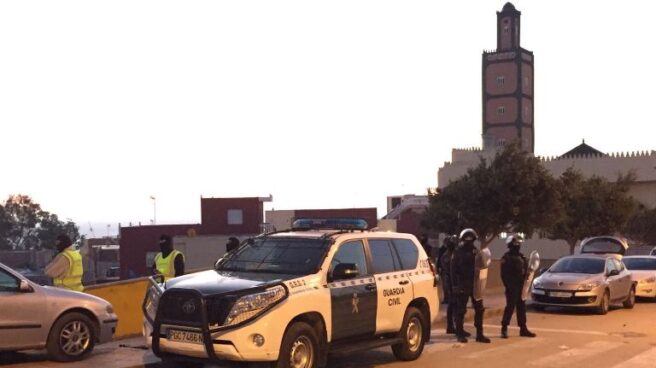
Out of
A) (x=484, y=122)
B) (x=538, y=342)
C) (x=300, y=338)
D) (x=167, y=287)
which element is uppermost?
(x=484, y=122)

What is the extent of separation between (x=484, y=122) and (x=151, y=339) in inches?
4449

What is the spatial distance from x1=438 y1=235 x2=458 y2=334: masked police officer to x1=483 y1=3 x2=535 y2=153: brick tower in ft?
327

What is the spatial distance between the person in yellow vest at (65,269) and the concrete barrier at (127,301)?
49.0 inches

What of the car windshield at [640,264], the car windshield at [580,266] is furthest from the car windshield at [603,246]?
the car windshield at [580,266]

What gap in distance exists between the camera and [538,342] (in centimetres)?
1323

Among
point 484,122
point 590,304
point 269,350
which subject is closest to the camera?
point 269,350

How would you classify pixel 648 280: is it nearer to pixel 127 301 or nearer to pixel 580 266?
pixel 580 266

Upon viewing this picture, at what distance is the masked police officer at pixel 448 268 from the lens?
1412 cm

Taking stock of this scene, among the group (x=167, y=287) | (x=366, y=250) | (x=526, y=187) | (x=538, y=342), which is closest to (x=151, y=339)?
(x=167, y=287)

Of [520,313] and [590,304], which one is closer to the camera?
[520,313]

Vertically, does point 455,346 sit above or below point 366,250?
below

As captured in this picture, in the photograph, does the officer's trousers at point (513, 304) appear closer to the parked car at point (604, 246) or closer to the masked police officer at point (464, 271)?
the masked police officer at point (464, 271)

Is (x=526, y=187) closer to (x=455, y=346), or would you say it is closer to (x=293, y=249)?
(x=455, y=346)

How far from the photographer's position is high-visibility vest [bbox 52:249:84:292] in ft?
37.2
